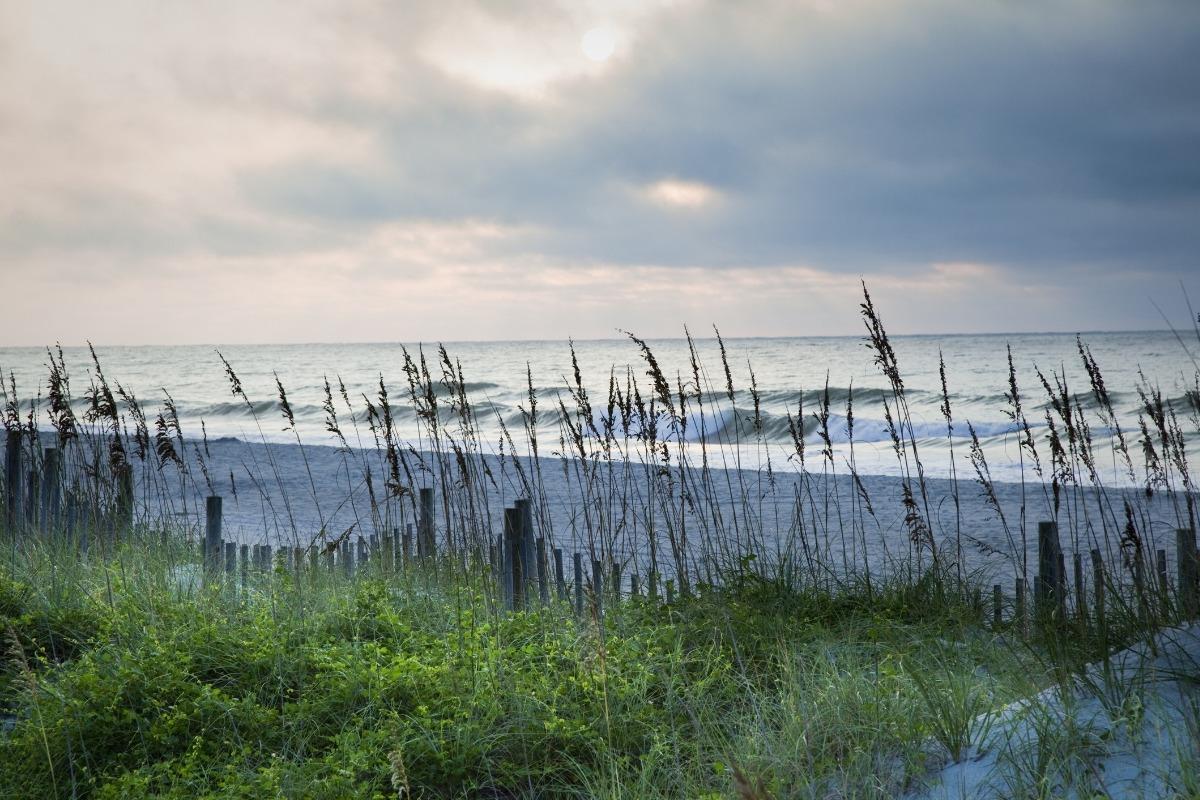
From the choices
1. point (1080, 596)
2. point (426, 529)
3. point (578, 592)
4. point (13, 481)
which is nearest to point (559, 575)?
point (578, 592)

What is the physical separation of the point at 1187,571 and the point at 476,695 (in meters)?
2.99

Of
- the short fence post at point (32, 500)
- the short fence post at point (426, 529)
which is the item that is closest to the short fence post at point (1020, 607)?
the short fence post at point (426, 529)

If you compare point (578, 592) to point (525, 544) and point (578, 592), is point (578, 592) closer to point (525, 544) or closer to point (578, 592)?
point (578, 592)

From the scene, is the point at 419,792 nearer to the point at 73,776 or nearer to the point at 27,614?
the point at 73,776

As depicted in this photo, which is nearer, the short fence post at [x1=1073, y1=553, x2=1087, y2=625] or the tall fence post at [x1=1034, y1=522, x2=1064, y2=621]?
the short fence post at [x1=1073, y1=553, x2=1087, y2=625]

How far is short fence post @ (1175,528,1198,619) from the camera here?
3.56 meters

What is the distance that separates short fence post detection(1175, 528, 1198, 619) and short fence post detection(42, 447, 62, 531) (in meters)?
6.68

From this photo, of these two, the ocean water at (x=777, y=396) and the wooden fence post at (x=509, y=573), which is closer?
the wooden fence post at (x=509, y=573)

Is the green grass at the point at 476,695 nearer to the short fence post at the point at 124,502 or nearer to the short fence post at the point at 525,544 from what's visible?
the short fence post at the point at 525,544

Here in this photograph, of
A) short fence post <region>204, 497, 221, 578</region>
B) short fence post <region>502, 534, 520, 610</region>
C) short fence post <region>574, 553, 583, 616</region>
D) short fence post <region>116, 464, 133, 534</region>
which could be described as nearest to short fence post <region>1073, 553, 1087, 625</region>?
short fence post <region>574, 553, 583, 616</region>

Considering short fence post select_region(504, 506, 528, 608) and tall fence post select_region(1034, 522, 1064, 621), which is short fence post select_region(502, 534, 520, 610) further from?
tall fence post select_region(1034, 522, 1064, 621)

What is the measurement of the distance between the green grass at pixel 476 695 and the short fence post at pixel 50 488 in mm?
1943

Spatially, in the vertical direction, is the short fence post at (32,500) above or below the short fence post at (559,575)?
above

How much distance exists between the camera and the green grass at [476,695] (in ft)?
9.46
